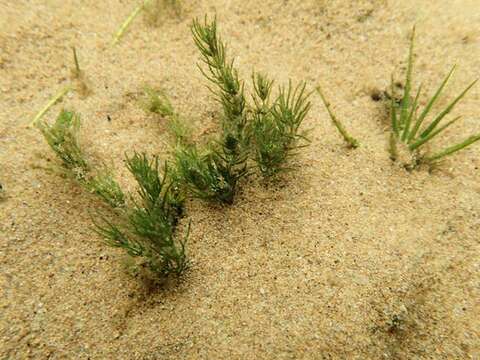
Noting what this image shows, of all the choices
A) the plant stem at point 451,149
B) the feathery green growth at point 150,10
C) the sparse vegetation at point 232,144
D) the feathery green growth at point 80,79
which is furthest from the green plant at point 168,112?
Answer: the plant stem at point 451,149

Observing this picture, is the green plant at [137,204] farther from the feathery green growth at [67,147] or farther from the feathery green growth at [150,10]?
the feathery green growth at [150,10]

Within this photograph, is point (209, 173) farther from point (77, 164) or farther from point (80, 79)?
point (80, 79)

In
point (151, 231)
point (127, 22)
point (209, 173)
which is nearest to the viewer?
point (151, 231)

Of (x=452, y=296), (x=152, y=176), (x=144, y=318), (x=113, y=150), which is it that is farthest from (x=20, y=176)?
(x=452, y=296)

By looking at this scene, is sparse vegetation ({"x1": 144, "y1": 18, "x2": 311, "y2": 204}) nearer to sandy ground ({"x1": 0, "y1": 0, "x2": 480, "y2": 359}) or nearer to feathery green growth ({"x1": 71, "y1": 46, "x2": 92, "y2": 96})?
sandy ground ({"x1": 0, "y1": 0, "x2": 480, "y2": 359})

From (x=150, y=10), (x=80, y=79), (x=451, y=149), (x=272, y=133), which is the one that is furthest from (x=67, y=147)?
(x=451, y=149)

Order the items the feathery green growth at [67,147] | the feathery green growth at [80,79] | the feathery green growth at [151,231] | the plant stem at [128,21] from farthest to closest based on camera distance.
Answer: the plant stem at [128,21]
the feathery green growth at [80,79]
the feathery green growth at [67,147]
the feathery green growth at [151,231]

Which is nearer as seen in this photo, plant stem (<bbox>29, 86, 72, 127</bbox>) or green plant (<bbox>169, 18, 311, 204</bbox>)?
green plant (<bbox>169, 18, 311, 204</bbox>)

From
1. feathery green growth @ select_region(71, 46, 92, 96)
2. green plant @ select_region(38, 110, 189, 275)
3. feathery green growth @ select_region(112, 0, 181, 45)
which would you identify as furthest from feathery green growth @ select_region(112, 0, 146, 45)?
green plant @ select_region(38, 110, 189, 275)

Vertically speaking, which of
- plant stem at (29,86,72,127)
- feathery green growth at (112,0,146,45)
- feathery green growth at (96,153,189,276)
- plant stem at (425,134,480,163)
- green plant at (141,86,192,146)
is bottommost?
plant stem at (425,134,480,163)
